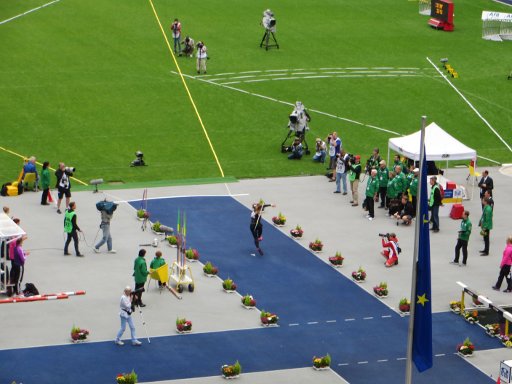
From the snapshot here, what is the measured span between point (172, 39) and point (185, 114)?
37.0 feet

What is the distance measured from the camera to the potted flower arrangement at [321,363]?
3394cm

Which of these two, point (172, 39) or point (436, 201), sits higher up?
point (172, 39)

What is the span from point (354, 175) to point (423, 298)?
21.6 m

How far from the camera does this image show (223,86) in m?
63.3

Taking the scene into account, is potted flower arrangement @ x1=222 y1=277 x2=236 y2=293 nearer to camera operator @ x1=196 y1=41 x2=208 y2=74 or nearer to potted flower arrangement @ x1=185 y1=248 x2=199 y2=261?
potted flower arrangement @ x1=185 y1=248 x2=199 y2=261

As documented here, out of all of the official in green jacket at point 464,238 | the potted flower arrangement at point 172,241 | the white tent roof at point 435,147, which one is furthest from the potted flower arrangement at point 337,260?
the white tent roof at point 435,147

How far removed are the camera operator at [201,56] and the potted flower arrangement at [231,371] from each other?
3222cm

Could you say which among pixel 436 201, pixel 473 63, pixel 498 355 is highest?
pixel 473 63

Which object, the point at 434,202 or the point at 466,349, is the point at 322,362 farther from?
the point at 434,202

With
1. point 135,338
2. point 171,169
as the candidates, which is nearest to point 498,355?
point 135,338

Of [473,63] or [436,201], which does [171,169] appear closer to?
[436,201]

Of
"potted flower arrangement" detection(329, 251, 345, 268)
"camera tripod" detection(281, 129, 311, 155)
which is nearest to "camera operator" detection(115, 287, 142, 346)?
"potted flower arrangement" detection(329, 251, 345, 268)

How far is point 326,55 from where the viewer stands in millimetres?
69375

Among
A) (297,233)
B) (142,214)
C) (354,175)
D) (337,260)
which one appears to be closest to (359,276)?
(337,260)
